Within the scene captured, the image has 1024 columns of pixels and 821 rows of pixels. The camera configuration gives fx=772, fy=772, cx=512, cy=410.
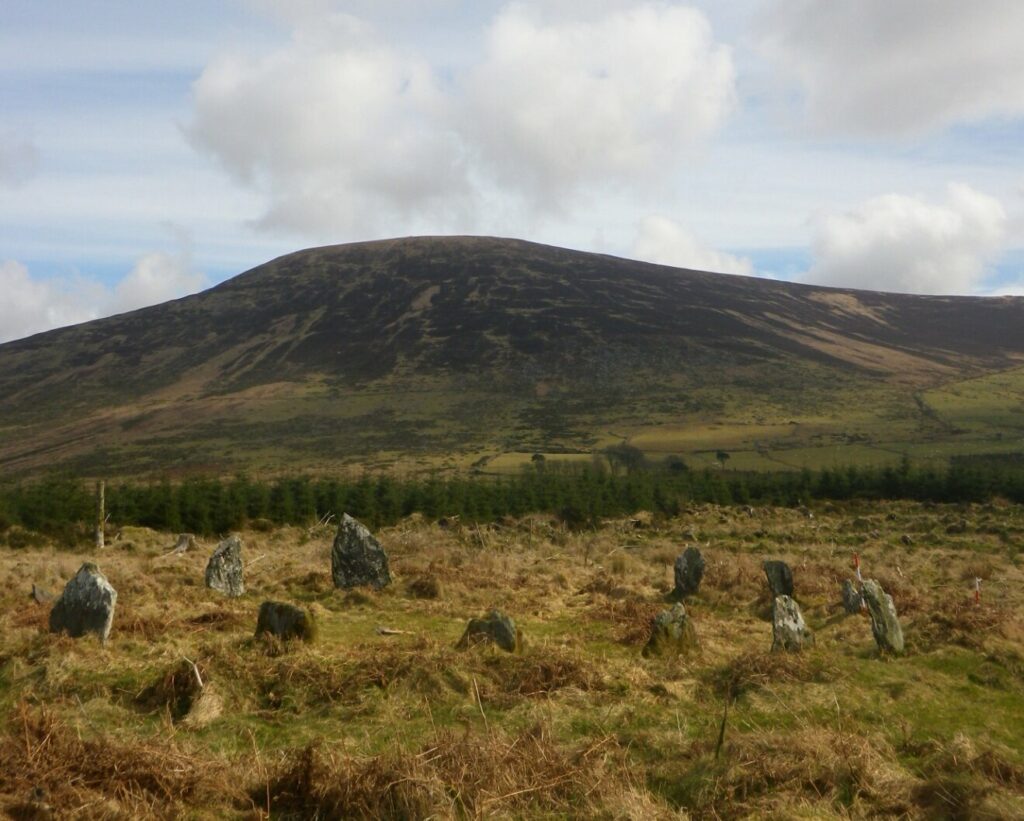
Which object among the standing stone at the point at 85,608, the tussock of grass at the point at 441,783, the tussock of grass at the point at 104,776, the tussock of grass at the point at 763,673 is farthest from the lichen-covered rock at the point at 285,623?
the tussock of grass at the point at 763,673

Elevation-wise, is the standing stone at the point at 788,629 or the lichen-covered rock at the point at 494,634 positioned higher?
the lichen-covered rock at the point at 494,634

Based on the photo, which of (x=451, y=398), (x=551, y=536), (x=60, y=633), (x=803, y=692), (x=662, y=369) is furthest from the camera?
(x=662, y=369)

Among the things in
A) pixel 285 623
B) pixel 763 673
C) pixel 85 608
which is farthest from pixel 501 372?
pixel 763 673

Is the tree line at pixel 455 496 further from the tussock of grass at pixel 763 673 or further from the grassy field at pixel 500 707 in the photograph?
the tussock of grass at pixel 763 673

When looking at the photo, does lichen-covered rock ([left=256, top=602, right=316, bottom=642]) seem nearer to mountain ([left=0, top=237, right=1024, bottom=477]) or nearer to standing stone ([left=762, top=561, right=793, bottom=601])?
standing stone ([left=762, top=561, right=793, bottom=601])

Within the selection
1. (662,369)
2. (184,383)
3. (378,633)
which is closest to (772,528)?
(378,633)

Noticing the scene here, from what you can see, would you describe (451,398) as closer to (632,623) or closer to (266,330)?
(266,330)

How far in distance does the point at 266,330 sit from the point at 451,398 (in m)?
59.7

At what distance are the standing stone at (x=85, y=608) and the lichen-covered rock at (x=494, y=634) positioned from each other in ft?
16.9

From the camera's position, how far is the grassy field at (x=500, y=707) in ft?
22.0

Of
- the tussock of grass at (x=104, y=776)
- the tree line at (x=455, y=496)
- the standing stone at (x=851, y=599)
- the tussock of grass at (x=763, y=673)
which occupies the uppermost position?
the tussock of grass at (x=104, y=776)

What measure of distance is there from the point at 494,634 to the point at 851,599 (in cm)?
757

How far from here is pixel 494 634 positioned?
1159 cm

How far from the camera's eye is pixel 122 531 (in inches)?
1150
